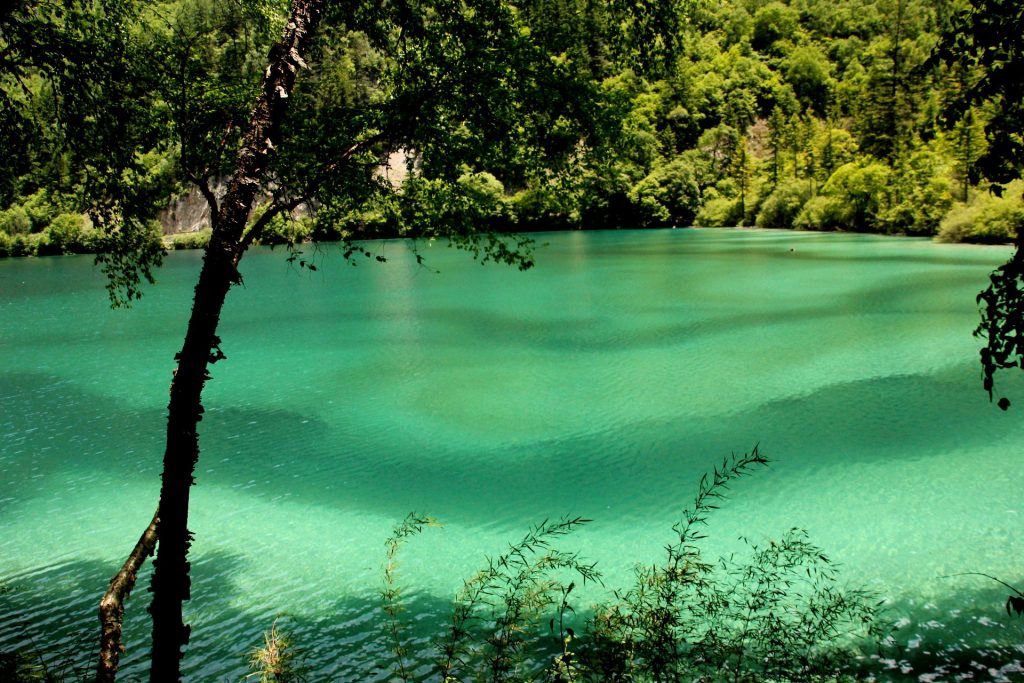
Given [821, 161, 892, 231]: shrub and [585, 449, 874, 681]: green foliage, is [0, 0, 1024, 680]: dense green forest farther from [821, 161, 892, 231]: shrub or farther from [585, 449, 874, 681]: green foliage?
[821, 161, 892, 231]: shrub

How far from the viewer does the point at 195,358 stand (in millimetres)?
3785

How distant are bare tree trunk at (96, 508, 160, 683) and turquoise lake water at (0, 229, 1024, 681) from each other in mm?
3745

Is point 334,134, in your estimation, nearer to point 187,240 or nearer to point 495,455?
point 495,455

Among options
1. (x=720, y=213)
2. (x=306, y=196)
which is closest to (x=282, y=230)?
(x=306, y=196)

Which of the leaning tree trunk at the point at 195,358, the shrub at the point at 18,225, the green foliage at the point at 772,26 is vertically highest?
the green foliage at the point at 772,26

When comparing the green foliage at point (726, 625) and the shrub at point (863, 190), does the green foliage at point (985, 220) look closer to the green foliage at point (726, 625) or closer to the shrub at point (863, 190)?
the shrub at point (863, 190)

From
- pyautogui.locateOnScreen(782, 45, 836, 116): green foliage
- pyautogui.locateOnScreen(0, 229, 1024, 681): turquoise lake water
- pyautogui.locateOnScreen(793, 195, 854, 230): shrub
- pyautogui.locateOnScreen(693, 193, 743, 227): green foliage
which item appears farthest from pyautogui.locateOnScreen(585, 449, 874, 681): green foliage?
pyautogui.locateOnScreen(782, 45, 836, 116): green foliage

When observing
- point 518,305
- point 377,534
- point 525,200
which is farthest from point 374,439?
point 518,305

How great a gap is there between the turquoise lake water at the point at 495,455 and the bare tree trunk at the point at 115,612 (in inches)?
147

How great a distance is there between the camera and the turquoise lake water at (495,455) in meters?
8.77

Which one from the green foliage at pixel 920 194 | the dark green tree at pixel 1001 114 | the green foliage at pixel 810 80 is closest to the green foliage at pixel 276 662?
the dark green tree at pixel 1001 114

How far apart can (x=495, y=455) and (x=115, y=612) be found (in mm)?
10305

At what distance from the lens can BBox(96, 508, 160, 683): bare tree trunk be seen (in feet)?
12.7

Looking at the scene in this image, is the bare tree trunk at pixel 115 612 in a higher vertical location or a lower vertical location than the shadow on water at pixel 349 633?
higher
